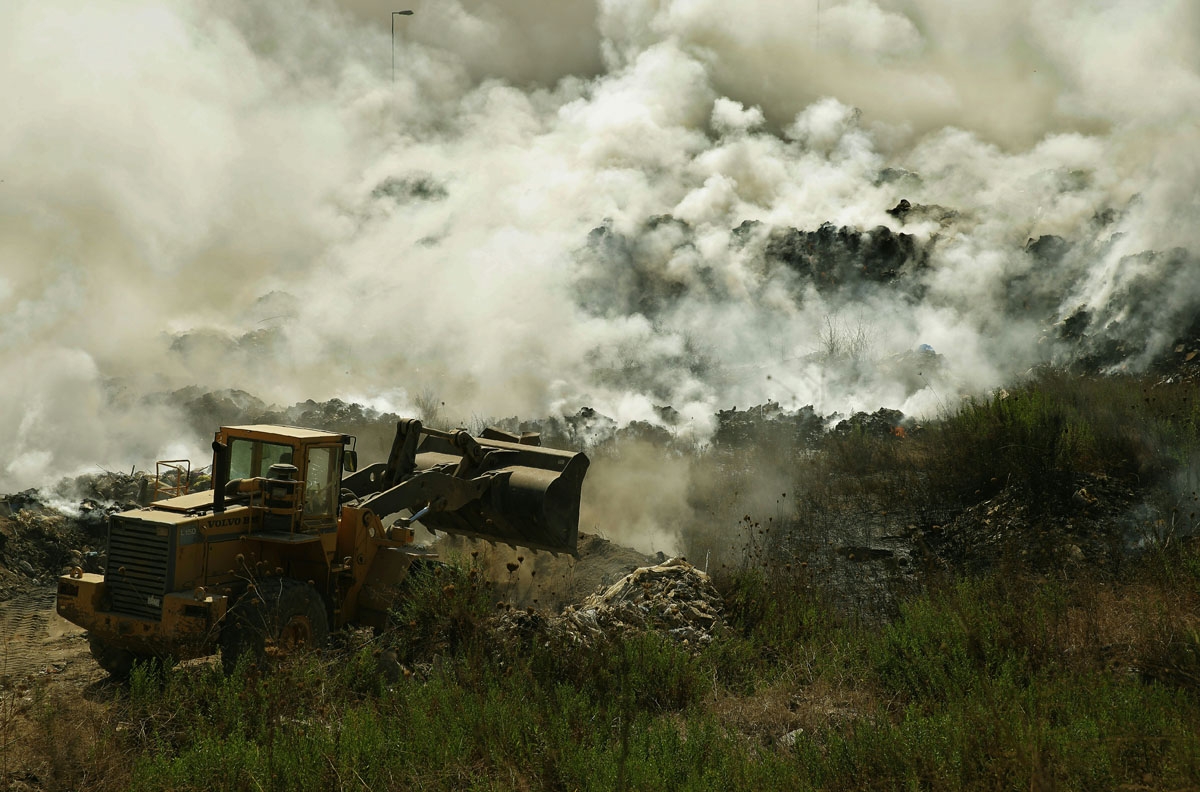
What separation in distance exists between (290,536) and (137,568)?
118cm

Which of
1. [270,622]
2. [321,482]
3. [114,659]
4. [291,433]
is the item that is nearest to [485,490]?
[321,482]

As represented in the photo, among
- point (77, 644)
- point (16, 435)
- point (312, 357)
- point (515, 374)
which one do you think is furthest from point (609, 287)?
point (77, 644)

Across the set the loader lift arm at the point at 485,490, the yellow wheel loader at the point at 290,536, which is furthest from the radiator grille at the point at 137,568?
the loader lift arm at the point at 485,490

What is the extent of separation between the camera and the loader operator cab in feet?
26.2

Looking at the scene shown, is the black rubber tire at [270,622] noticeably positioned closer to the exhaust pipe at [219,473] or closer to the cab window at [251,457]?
the exhaust pipe at [219,473]

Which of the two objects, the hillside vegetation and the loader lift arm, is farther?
the loader lift arm

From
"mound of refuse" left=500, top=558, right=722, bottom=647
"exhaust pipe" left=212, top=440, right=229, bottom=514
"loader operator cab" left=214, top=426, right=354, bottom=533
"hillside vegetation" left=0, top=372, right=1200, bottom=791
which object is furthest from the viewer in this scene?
"loader operator cab" left=214, top=426, right=354, bottom=533

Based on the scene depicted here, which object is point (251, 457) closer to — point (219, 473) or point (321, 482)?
point (219, 473)

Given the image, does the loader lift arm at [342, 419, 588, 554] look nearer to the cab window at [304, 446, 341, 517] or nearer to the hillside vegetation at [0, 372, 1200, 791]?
the cab window at [304, 446, 341, 517]

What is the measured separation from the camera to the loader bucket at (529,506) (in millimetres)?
9195

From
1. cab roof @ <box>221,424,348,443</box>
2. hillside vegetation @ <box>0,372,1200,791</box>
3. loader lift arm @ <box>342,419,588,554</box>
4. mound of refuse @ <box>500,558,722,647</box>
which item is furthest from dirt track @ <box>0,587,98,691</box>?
mound of refuse @ <box>500,558,722,647</box>

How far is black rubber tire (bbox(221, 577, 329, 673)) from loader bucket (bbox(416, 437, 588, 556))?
5.74 feet

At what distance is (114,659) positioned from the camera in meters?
7.91

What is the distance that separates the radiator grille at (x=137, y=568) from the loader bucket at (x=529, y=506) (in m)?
2.59
